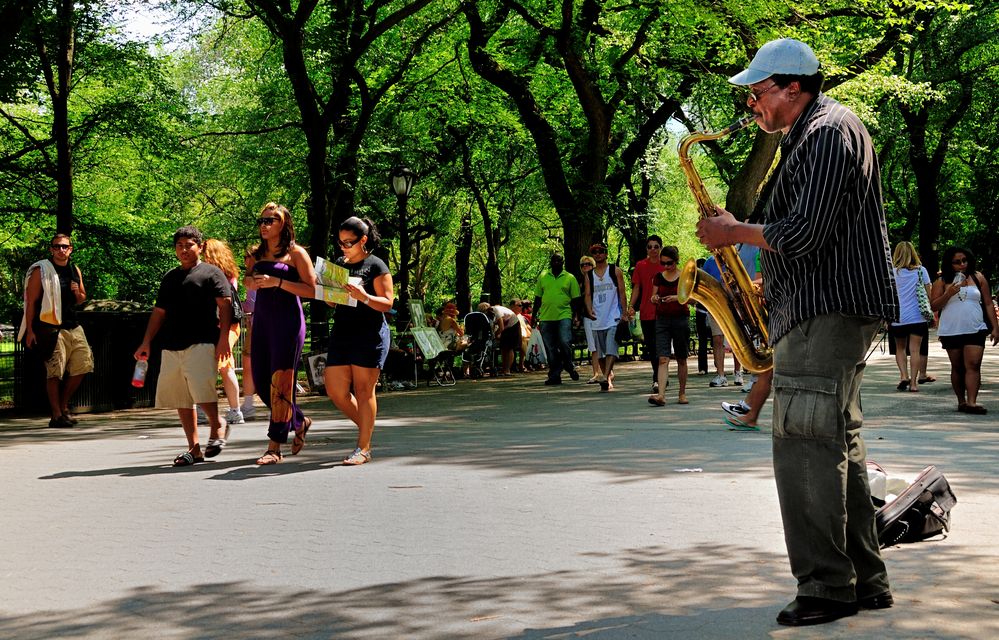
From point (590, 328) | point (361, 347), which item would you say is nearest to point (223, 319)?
point (361, 347)

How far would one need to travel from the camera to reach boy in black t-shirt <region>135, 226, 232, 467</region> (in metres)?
9.79

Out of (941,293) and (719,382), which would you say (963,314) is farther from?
(719,382)

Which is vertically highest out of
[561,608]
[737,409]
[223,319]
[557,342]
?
[223,319]

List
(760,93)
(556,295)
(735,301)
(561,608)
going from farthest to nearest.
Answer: (556,295)
(735,301)
(561,608)
(760,93)

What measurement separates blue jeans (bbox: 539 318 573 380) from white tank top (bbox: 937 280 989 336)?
6.91m

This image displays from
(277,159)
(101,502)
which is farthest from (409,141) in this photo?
(101,502)

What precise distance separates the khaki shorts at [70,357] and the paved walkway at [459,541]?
2.48 meters

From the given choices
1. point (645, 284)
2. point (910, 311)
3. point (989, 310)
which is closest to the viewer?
point (989, 310)

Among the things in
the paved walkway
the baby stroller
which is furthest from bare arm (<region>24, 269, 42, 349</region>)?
the baby stroller

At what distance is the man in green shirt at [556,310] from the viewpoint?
19.2 meters

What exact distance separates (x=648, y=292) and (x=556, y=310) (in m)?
3.57

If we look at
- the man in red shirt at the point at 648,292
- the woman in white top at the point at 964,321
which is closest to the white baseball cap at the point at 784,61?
the woman in white top at the point at 964,321

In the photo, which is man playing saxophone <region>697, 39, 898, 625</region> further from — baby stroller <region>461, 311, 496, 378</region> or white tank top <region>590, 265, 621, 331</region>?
baby stroller <region>461, 311, 496, 378</region>

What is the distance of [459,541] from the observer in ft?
20.6
